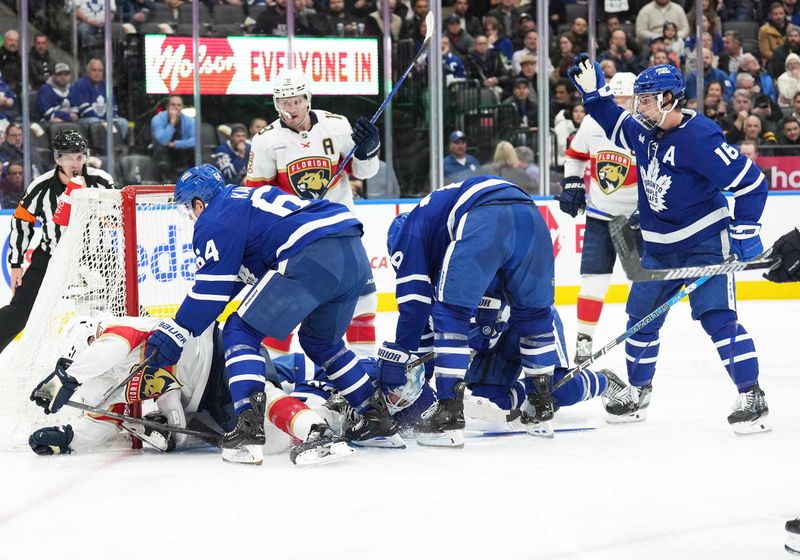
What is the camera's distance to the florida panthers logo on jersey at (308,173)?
14.6 ft

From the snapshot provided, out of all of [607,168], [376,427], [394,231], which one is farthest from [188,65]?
[376,427]

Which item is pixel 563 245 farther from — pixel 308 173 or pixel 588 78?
pixel 588 78

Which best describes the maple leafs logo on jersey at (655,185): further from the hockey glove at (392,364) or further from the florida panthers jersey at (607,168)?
the florida panthers jersey at (607,168)

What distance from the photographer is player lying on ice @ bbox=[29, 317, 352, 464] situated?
336 centimetres

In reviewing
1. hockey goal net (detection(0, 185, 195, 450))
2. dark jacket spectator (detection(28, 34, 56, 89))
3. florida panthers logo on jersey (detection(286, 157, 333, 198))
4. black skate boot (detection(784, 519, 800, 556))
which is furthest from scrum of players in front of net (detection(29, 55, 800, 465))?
dark jacket spectator (detection(28, 34, 56, 89))

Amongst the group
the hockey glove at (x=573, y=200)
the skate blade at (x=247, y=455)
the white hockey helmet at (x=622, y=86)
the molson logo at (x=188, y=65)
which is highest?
the molson logo at (x=188, y=65)

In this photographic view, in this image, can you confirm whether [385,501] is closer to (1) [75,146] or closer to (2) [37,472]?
(2) [37,472]

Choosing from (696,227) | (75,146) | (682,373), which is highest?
(75,146)

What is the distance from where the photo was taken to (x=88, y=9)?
23.9ft

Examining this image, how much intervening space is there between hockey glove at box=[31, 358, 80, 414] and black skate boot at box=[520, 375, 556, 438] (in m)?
1.38

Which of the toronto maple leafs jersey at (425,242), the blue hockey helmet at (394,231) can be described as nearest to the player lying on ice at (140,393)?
the toronto maple leafs jersey at (425,242)

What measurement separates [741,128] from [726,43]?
2.57 ft

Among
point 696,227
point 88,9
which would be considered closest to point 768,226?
point 696,227

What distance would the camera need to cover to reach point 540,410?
12.2 ft
